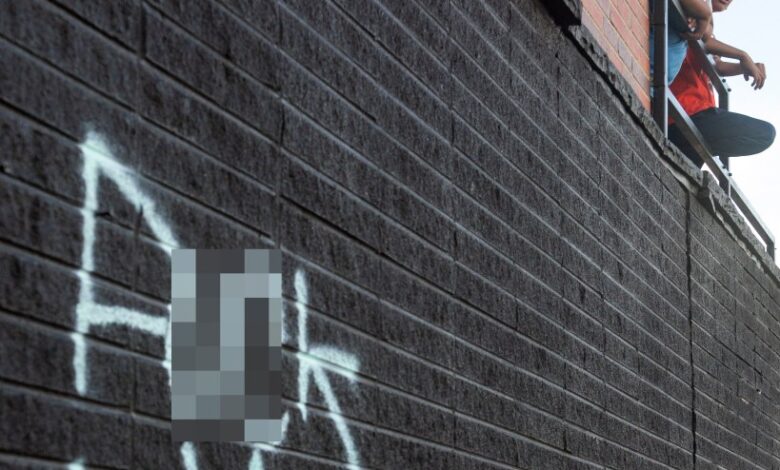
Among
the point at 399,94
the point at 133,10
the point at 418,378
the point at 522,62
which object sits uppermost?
the point at 522,62

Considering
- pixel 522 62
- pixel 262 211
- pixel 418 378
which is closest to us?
pixel 262 211

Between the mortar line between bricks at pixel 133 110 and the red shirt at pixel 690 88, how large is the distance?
6.15 metres

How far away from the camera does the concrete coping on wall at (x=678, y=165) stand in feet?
18.1

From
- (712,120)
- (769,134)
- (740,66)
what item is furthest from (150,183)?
(740,66)

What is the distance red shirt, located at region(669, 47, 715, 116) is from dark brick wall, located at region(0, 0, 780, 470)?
2409 mm

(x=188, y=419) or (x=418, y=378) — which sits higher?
(x=418, y=378)

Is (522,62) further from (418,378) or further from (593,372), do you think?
Answer: (418,378)

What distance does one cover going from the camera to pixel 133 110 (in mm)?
2482

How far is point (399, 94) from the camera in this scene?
3.70 metres

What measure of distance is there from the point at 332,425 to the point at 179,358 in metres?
1.06

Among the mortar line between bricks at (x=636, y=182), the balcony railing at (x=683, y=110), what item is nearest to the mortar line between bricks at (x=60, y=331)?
the mortar line between bricks at (x=636, y=182)

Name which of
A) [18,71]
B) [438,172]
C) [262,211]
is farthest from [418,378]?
[18,71]

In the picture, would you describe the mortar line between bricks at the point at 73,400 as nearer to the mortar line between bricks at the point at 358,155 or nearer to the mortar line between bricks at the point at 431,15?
the mortar line between bricks at the point at 358,155

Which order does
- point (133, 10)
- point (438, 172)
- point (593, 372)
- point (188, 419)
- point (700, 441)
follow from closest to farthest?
point (188, 419) → point (133, 10) → point (438, 172) → point (593, 372) → point (700, 441)
